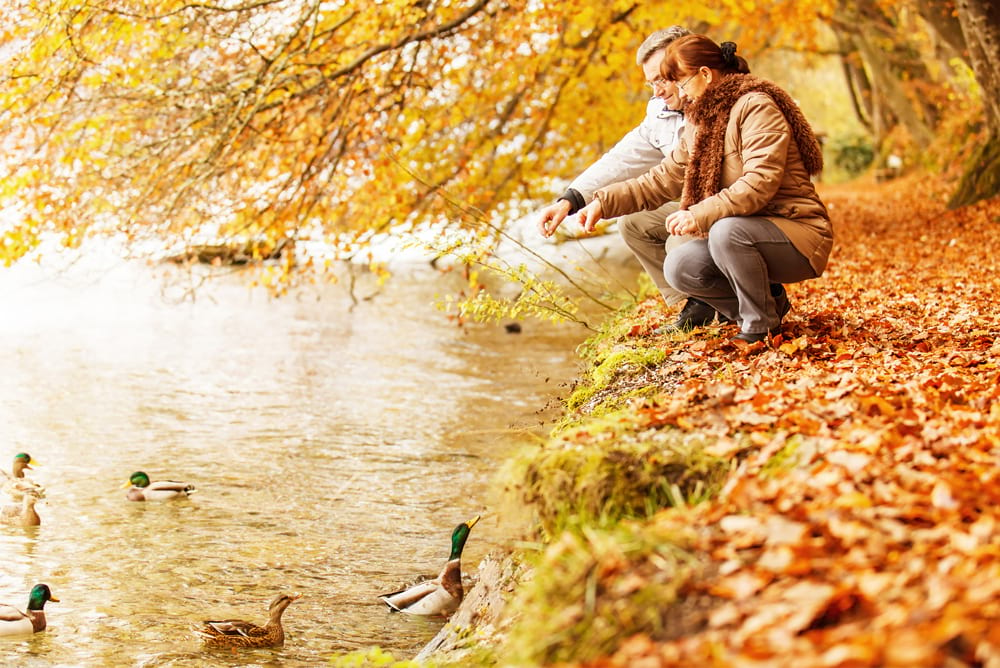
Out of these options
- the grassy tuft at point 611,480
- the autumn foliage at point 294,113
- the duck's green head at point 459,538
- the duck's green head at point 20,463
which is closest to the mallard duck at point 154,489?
the duck's green head at point 20,463

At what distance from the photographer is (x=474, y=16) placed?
464 inches

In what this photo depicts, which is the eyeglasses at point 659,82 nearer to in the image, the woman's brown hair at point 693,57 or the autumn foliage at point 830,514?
the woman's brown hair at point 693,57

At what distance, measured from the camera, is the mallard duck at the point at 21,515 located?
727cm

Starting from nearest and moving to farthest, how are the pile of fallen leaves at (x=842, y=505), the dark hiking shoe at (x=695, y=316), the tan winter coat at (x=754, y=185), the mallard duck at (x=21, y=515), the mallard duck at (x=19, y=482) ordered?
the pile of fallen leaves at (x=842, y=505) < the tan winter coat at (x=754, y=185) < the dark hiking shoe at (x=695, y=316) < the mallard duck at (x=21, y=515) < the mallard duck at (x=19, y=482)

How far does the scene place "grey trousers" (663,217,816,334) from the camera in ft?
18.0

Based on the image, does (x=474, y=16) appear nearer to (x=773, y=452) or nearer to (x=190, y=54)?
(x=190, y=54)

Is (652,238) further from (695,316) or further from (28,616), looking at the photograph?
(28,616)

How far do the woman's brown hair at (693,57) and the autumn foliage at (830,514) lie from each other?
1.45m

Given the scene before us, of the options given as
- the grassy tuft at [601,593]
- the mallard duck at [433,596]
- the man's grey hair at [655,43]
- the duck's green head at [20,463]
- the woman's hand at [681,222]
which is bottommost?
the mallard duck at [433,596]

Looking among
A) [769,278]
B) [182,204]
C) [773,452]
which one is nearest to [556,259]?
[182,204]

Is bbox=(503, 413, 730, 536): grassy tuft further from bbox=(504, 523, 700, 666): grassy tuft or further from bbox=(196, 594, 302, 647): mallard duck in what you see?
bbox=(196, 594, 302, 647): mallard duck

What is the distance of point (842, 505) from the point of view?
2.86m

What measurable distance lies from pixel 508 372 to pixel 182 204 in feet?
14.4

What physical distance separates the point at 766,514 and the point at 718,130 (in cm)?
307
